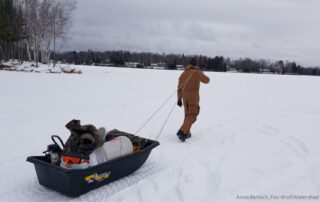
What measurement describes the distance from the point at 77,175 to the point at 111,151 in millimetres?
598

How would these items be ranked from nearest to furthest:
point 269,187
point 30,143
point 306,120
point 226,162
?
point 269,187, point 226,162, point 30,143, point 306,120

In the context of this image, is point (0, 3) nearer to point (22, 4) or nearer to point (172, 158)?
point (22, 4)

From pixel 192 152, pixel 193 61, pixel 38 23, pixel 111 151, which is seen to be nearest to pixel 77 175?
pixel 111 151

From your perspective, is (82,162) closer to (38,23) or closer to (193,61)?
(193,61)

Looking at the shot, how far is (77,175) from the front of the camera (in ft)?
10.5

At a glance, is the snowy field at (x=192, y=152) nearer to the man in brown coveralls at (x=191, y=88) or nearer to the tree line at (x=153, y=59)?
the man in brown coveralls at (x=191, y=88)

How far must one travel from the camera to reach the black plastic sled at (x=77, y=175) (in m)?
3.19

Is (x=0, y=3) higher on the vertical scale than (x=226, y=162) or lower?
higher

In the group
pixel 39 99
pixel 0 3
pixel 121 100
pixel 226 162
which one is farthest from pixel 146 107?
pixel 0 3

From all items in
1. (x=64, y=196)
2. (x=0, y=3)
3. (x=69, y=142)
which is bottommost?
(x=64, y=196)

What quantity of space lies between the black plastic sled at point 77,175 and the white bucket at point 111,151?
0.33 feet

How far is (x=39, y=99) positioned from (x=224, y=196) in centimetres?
901

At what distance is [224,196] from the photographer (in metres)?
3.48

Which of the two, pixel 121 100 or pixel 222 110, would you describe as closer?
pixel 222 110
